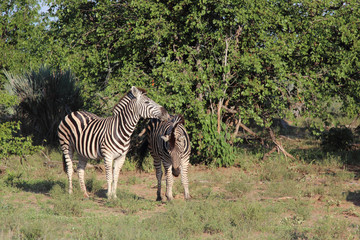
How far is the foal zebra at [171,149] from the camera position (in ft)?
30.3

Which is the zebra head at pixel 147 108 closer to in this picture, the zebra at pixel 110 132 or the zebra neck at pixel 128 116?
the zebra at pixel 110 132

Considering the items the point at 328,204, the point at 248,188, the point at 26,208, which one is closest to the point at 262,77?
the point at 248,188

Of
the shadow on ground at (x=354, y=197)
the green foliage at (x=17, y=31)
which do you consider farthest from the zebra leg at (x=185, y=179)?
the green foliage at (x=17, y=31)

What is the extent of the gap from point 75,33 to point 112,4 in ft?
5.36

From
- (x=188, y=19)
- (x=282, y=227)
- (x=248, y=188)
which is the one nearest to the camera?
(x=282, y=227)

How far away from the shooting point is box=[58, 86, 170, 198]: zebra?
9539mm

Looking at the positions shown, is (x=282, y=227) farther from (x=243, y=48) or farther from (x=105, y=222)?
(x=243, y=48)

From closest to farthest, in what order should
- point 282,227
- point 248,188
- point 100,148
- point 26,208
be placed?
point 282,227 → point 26,208 → point 100,148 → point 248,188

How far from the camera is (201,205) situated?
8523mm

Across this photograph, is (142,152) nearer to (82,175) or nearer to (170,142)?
(82,175)

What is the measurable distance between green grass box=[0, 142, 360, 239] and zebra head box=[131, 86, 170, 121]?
1888 millimetres

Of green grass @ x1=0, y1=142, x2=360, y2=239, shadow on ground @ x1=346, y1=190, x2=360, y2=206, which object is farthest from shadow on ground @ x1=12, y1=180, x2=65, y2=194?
shadow on ground @ x1=346, y1=190, x2=360, y2=206

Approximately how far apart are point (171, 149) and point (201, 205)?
1.43 m

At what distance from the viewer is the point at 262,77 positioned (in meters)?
13.8
